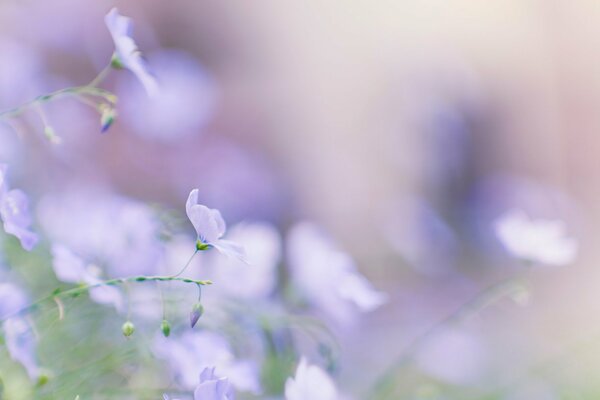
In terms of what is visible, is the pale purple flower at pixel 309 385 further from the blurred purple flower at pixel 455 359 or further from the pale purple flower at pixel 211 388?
the blurred purple flower at pixel 455 359

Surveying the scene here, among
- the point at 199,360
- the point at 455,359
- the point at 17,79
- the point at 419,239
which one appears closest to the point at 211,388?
the point at 199,360

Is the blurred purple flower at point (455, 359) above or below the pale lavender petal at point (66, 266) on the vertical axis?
above

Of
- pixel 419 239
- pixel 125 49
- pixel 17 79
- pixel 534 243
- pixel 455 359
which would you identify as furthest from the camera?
pixel 419 239

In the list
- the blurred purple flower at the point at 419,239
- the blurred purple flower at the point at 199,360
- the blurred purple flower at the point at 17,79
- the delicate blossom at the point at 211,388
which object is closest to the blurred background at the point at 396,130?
the blurred purple flower at the point at 419,239

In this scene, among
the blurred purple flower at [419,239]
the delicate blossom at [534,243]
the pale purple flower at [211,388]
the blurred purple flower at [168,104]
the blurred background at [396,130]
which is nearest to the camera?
the pale purple flower at [211,388]

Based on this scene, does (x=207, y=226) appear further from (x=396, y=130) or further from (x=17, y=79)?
(x=396, y=130)

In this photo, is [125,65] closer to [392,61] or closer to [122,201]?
[122,201]

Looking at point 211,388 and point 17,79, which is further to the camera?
point 17,79

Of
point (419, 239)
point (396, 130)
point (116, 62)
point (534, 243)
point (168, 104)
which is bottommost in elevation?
point (116, 62)
